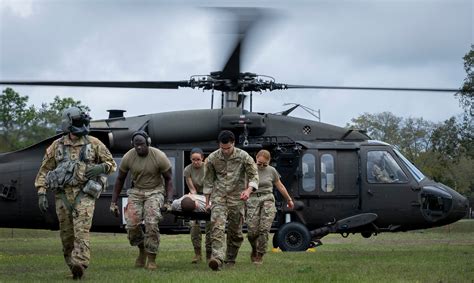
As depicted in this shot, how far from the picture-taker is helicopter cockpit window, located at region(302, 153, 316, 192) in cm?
1986

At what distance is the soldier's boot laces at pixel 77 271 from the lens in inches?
458

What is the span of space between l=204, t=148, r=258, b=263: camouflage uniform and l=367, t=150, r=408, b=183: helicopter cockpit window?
22.5 ft

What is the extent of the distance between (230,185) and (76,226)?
2.46 metres

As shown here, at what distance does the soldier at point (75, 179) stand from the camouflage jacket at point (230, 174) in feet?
5.54

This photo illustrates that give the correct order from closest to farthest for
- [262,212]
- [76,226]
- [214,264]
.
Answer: [76,226], [214,264], [262,212]

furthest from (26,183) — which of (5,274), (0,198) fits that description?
(5,274)

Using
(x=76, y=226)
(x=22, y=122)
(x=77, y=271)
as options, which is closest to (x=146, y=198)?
(x=76, y=226)

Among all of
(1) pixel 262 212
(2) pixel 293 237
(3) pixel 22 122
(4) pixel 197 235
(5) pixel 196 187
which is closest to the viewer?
(1) pixel 262 212

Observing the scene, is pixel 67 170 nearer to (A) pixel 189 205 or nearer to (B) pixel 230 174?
(B) pixel 230 174

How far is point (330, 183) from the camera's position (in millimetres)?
19875

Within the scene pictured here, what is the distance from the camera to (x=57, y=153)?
1233cm

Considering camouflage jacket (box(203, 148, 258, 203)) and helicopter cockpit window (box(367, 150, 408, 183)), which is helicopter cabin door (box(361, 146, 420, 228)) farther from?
camouflage jacket (box(203, 148, 258, 203))

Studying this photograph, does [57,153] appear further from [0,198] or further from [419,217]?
[419,217]

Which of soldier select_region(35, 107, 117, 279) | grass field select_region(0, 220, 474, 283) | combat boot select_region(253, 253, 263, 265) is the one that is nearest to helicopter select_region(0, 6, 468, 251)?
grass field select_region(0, 220, 474, 283)
